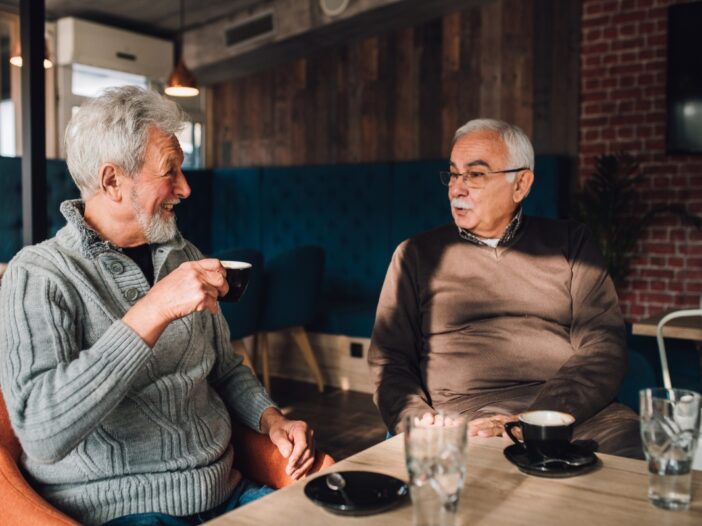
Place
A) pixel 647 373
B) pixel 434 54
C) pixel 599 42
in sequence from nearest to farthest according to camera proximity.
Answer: pixel 647 373, pixel 599 42, pixel 434 54

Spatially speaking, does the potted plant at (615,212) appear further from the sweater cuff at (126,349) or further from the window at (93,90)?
the sweater cuff at (126,349)

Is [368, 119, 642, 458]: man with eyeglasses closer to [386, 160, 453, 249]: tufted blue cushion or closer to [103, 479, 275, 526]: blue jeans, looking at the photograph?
[103, 479, 275, 526]: blue jeans

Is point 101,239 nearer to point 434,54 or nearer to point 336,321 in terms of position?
point 336,321

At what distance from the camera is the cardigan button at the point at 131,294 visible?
146 cm

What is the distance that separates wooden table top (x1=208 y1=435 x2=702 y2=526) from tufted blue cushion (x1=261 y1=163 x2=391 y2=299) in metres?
4.25

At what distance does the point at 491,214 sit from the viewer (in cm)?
214

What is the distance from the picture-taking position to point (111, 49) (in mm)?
6324

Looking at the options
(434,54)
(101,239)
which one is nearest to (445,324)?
(101,239)

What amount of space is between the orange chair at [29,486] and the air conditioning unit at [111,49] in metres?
5.24

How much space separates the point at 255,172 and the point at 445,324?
174 inches

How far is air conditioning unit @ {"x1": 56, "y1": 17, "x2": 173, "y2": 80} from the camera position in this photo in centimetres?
604

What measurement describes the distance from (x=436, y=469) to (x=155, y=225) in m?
0.86

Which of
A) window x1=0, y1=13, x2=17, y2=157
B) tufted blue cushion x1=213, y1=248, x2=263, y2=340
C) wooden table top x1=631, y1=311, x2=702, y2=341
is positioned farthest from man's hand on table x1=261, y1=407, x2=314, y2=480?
window x1=0, y1=13, x2=17, y2=157

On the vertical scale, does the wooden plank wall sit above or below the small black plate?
above
